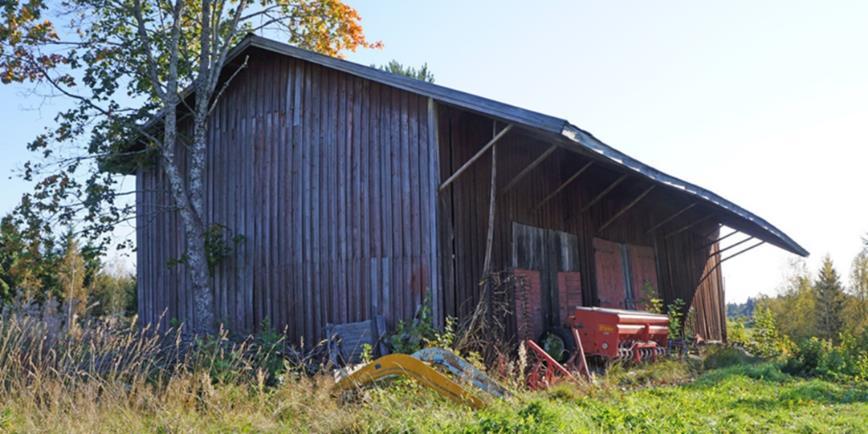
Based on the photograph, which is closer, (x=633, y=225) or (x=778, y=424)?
(x=778, y=424)

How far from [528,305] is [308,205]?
4.27m

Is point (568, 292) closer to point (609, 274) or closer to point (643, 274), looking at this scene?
point (609, 274)

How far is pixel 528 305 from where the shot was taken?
43.6 ft

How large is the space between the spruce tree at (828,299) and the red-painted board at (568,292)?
42.1 ft

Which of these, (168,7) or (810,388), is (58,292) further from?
(810,388)

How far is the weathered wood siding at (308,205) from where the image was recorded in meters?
11.9

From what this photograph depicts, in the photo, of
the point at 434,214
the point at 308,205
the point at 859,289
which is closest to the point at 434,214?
the point at 434,214

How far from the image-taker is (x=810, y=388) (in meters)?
9.84

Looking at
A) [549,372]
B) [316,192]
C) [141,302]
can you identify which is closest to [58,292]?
[141,302]

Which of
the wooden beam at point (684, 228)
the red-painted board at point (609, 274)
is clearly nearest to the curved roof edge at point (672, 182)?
the wooden beam at point (684, 228)

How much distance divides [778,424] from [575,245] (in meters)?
8.35

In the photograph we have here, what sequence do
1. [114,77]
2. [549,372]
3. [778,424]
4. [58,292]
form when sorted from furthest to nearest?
[58,292] → [114,77] → [549,372] → [778,424]

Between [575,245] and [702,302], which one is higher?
[575,245]

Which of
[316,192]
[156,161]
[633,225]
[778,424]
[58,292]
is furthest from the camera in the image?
[58,292]
